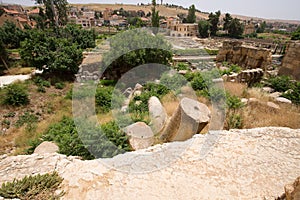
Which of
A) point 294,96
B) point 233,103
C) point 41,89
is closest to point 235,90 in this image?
point 233,103

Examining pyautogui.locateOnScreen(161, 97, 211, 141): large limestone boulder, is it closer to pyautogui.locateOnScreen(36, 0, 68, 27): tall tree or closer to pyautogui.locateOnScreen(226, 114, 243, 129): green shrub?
pyautogui.locateOnScreen(226, 114, 243, 129): green shrub

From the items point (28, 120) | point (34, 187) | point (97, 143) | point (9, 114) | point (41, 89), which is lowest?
point (28, 120)

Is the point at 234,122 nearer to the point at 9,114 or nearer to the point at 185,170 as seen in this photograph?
the point at 185,170

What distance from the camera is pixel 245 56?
12.1 meters

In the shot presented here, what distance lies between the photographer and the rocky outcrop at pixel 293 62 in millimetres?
10945

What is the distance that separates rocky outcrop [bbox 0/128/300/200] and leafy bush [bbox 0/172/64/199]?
0.16m

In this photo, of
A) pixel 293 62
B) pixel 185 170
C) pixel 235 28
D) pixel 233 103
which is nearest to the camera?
pixel 185 170

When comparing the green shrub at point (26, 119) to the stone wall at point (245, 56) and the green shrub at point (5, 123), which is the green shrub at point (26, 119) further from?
the stone wall at point (245, 56)

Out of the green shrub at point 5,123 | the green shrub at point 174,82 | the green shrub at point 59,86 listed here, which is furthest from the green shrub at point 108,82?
the green shrub at point 5,123

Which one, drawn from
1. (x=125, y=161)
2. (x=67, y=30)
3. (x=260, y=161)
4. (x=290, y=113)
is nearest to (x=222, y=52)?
(x=290, y=113)

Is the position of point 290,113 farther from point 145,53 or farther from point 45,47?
point 45,47

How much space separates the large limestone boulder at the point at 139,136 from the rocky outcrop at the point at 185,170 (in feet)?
1.99

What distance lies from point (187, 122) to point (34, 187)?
3.07 m

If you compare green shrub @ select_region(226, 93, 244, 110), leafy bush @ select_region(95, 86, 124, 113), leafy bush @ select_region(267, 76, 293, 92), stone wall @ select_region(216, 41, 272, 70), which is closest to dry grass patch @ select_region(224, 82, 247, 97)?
green shrub @ select_region(226, 93, 244, 110)
